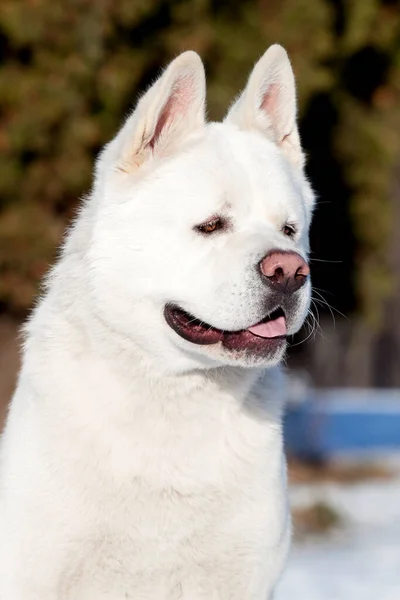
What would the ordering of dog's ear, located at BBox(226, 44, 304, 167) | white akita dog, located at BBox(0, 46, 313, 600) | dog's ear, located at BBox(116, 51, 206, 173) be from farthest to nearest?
dog's ear, located at BBox(226, 44, 304, 167), dog's ear, located at BBox(116, 51, 206, 173), white akita dog, located at BBox(0, 46, 313, 600)

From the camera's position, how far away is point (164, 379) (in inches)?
160

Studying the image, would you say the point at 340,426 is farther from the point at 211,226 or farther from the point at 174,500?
the point at 211,226

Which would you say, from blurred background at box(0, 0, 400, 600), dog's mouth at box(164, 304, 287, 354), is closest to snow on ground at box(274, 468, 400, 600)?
blurred background at box(0, 0, 400, 600)

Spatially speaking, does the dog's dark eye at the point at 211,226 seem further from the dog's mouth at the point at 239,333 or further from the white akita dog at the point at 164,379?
the dog's mouth at the point at 239,333

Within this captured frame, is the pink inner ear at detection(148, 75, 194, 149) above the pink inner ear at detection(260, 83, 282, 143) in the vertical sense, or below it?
above

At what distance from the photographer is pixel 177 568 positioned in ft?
12.7

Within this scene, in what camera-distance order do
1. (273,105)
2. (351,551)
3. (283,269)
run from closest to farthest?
(283,269) < (273,105) < (351,551)

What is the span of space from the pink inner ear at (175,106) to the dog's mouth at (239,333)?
0.63 m

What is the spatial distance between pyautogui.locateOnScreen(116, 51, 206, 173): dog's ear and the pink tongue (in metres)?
0.70

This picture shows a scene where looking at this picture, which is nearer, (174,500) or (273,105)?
(174,500)

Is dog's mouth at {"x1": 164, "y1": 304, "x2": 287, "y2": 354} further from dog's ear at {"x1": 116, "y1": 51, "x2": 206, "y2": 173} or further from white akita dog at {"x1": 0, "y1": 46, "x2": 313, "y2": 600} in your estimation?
dog's ear at {"x1": 116, "y1": 51, "x2": 206, "y2": 173}

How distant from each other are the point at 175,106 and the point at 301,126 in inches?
296

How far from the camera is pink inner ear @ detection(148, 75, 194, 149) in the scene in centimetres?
406

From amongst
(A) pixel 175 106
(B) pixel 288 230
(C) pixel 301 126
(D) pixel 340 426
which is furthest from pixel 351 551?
(D) pixel 340 426
